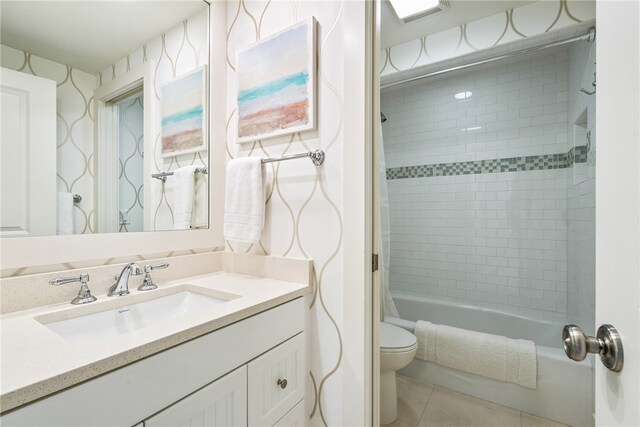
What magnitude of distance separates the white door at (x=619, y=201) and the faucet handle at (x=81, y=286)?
4.11 ft

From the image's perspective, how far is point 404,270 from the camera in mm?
2648

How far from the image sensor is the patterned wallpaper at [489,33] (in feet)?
5.17

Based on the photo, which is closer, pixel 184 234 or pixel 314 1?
pixel 314 1

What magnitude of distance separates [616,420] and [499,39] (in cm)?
209

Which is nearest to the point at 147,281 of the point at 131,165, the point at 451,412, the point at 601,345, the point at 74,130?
the point at 131,165

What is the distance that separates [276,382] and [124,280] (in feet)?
2.07

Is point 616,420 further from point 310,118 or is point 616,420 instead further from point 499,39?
point 499,39

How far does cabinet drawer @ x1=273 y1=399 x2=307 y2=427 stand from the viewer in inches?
38.0

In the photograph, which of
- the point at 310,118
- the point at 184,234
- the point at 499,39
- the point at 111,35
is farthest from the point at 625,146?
the point at 499,39

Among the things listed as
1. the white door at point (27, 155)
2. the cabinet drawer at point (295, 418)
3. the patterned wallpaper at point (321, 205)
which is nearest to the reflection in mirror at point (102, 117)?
the white door at point (27, 155)

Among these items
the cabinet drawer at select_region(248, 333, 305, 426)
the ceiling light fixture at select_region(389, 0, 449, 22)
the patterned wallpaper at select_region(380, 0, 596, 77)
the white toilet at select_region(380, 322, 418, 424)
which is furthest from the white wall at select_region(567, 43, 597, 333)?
the cabinet drawer at select_region(248, 333, 305, 426)

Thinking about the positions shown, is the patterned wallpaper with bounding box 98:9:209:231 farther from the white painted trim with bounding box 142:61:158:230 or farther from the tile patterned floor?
the tile patterned floor

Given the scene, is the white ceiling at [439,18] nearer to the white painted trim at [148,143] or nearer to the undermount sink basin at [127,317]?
the white painted trim at [148,143]

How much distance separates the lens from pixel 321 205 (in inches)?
43.8
